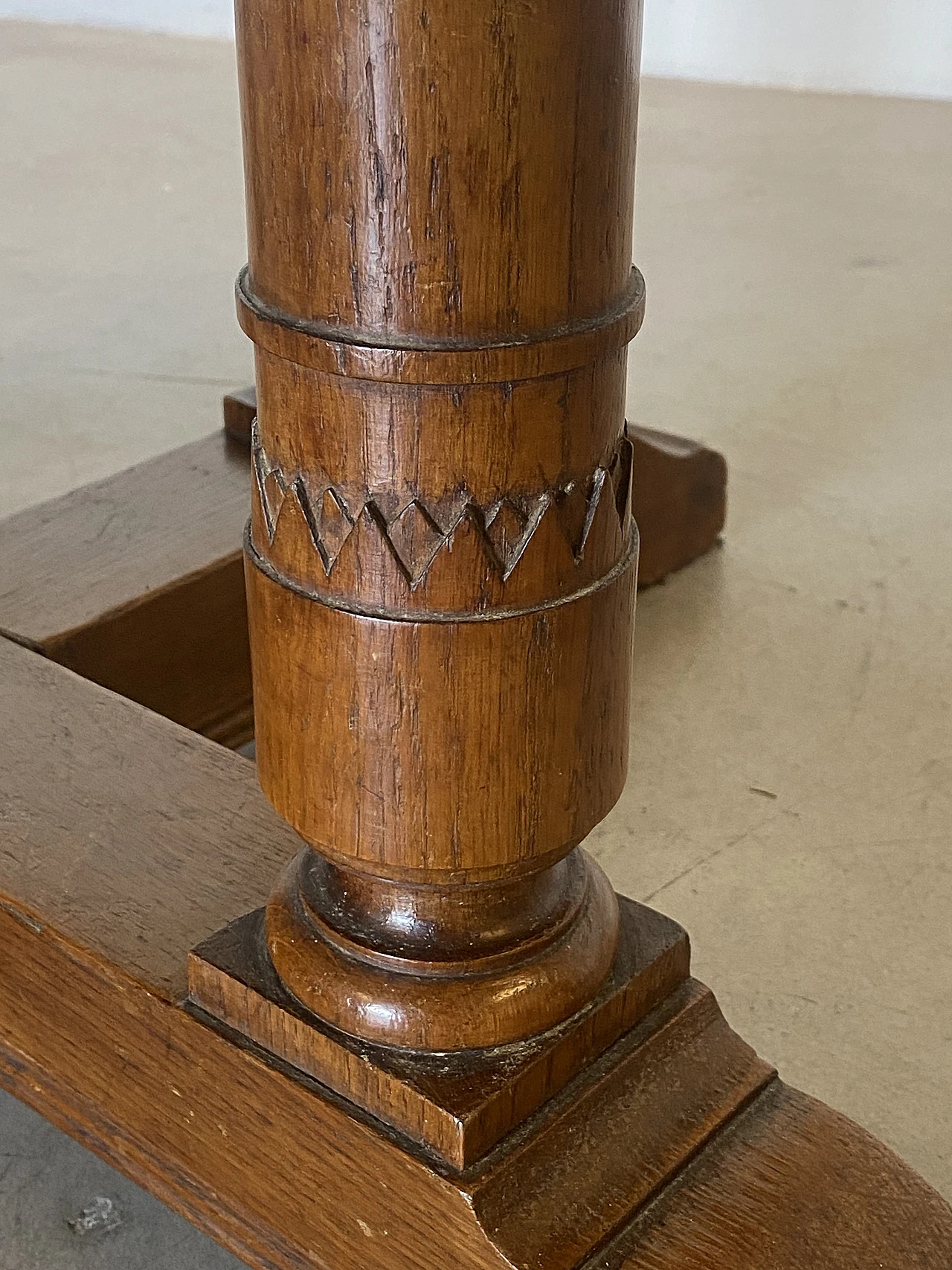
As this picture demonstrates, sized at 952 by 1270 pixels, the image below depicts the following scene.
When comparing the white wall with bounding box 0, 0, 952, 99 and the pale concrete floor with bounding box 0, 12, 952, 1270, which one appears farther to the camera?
the white wall with bounding box 0, 0, 952, 99

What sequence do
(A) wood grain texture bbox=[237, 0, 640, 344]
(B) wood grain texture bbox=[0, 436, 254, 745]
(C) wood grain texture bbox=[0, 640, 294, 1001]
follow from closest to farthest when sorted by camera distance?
(A) wood grain texture bbox=[237, 0, 640, 344] < (C) wood grain texture bbox=[0, 640, 294, 1001] < (B) wood grain texture bbox=[0, 436, 254, 745]

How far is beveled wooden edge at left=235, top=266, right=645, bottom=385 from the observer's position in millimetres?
560

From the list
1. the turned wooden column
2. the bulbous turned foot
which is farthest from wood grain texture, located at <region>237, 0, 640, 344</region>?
the bulbous turned foot

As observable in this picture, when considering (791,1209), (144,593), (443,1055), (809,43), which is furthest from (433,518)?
(809,43)

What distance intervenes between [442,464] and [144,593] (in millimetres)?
669

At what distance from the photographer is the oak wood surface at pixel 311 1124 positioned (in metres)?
0.69

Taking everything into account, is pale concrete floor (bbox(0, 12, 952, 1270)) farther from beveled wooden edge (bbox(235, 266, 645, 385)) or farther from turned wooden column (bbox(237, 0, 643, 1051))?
beveled wooden edge (bbox(235, 266, 645, 385))

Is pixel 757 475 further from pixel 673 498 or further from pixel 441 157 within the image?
pixel 441 157

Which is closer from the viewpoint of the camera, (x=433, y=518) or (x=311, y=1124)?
(x=433, y=518)

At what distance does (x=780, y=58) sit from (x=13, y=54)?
2.05 metres

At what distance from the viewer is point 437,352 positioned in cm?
56

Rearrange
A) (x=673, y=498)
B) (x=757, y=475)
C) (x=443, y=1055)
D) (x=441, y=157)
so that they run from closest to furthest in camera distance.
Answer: (x=441, y=157) → (x=443, y=1055) → (x=673, y=498) → (x=757, y=475)

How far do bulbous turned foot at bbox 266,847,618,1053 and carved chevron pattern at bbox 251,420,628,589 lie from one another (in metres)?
0.15

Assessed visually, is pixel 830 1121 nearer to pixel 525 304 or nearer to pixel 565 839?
pixel 565 839
